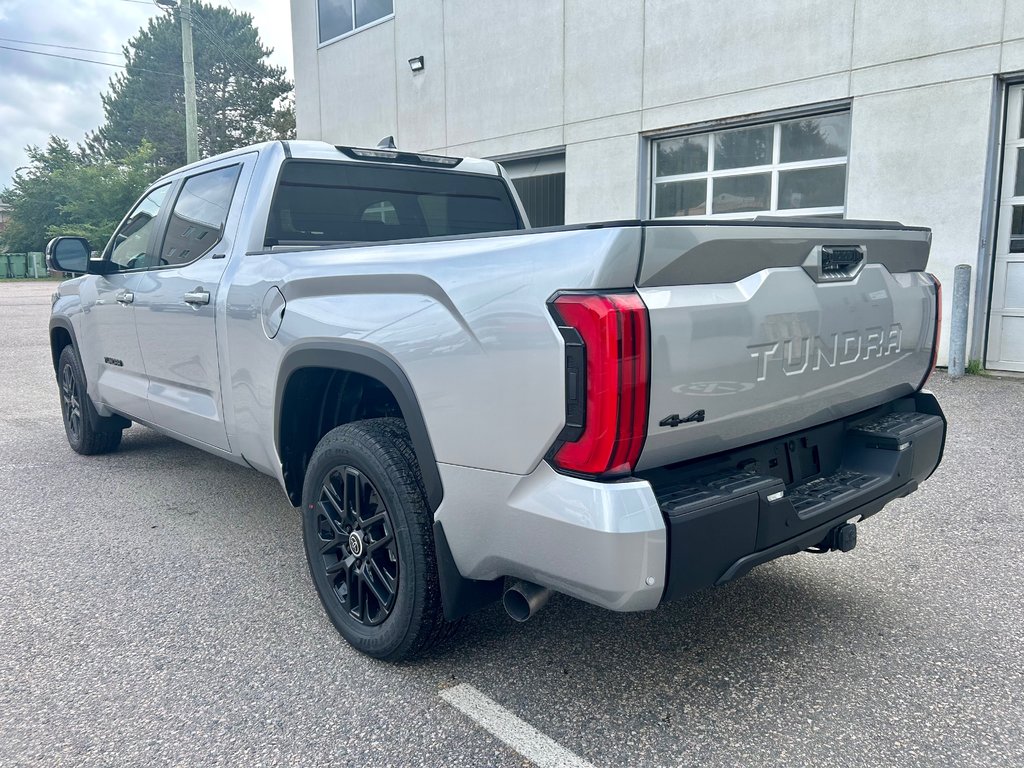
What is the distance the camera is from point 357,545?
9.21 feet

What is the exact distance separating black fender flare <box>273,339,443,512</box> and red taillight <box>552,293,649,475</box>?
0.58m

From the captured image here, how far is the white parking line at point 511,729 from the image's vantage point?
2225 millimetres

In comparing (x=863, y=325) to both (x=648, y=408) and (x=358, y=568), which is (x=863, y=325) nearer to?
(x=648, y=408)

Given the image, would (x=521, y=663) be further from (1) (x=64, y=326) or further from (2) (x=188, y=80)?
(2) (x=188, y=80)

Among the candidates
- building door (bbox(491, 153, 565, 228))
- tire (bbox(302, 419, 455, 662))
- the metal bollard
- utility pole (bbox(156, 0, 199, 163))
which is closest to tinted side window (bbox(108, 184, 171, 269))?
tire (bbox(302, 419, 455, 662))

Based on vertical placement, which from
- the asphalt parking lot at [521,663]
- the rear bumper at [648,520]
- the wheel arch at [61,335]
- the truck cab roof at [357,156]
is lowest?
the asphalt parking lot at [521,663]

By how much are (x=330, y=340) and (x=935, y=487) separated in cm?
376

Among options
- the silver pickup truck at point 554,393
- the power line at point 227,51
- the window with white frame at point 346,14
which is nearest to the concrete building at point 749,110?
the window with white frame at point 346,14

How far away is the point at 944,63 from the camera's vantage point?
8.08 metres

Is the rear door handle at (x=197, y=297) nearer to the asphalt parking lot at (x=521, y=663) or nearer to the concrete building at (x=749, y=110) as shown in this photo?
the asphalt parking lot at (x=521, y=663)

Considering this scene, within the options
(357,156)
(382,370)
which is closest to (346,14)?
(357,156)

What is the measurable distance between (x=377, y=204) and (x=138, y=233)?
5.76ft

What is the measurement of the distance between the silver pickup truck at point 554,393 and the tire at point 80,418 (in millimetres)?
2100

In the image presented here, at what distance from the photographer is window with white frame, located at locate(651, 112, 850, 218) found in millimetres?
9141
